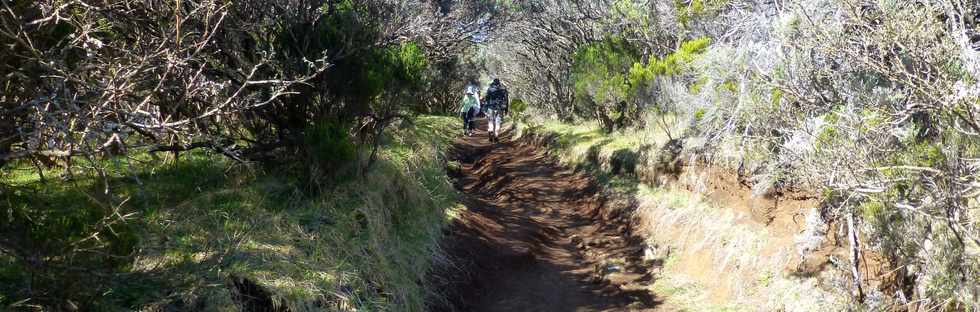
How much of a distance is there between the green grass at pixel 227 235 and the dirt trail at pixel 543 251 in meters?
0.69

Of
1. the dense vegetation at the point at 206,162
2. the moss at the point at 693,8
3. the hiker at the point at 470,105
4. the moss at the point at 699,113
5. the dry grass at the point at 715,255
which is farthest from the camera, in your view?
the hiker at the point at 470,105

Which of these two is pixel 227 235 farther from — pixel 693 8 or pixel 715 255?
pixel 693 8

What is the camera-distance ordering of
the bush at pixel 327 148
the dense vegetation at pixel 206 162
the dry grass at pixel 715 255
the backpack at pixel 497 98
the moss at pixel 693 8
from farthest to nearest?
the backpack at pixel 497 98 < the moss at pixel 693 8 < the dry grass at pixel 715 255 < the bush at pixel 327 148 < the dense vegetation at pixel 206 162

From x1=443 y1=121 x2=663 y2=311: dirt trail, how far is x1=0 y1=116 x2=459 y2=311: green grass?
69 cm

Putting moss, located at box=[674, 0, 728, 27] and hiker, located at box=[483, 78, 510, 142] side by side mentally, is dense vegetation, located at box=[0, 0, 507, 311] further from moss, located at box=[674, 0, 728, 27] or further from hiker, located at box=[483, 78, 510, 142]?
hiker, located at box=[483, 78, 510, 142]

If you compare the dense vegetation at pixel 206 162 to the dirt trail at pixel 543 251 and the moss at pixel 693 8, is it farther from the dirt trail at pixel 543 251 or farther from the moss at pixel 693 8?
the moss at pixel 693 8

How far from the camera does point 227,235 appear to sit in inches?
200

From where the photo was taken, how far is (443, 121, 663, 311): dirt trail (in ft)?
23.7

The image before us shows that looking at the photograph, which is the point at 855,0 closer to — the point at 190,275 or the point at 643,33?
the point at 190,275

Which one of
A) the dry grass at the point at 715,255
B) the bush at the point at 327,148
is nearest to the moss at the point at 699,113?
the dry grass at the point at 715,255

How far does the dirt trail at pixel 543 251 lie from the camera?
722 centimetres

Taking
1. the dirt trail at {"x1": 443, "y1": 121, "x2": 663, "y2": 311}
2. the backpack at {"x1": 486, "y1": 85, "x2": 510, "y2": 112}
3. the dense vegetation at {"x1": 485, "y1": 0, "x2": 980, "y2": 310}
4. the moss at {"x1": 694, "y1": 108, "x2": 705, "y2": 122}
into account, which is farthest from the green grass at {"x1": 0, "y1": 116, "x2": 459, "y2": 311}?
the backpack at {"x1": 486, "y1": 85, "x2": 510, "y2": 112}

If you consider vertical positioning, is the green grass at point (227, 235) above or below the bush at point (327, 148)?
below

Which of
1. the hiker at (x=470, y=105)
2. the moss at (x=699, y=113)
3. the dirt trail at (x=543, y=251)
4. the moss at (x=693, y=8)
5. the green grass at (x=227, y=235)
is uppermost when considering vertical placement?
the moss at (x=693, y=8)
